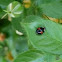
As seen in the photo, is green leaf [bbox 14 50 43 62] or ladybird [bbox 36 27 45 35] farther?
green leaf [bbox 14 50 43 62]

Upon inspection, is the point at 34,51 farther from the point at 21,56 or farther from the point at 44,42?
the point at 44,42

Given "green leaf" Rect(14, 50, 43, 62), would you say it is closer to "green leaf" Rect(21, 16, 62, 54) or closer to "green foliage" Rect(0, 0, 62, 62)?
"green foliage" Rect(0, 0, 62, 62)

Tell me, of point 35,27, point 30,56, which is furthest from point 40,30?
point 30,56

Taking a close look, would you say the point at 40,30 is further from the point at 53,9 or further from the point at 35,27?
the point at 53,9

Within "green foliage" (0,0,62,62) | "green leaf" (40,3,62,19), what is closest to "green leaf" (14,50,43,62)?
"green foliage" (0,0,62,62)

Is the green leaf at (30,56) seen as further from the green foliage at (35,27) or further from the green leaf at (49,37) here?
the green leaf at (49,37)

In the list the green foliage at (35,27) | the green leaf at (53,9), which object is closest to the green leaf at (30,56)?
the green foliage at (35,27)

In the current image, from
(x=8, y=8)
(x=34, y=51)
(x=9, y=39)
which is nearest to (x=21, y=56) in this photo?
(x=34, y=51)

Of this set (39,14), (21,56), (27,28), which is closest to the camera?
(27,28)
